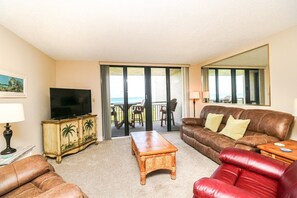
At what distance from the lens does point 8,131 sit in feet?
6.63

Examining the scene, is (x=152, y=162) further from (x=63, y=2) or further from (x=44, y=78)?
(x=44, y=78)

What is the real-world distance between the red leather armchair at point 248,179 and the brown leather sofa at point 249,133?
0.73 m

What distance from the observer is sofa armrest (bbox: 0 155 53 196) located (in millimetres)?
1350

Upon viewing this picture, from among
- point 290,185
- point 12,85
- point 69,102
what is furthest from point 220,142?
point 12,85

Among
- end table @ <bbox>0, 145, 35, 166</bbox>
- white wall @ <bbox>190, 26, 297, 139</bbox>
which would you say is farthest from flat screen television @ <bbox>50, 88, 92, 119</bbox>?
white wall @ <bbox>190, 26, 297, 139</bbox>

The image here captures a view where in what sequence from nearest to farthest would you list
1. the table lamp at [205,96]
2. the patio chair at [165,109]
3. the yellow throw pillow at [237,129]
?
the yellow throw pillow at [237,129] → the table lamp at [205,96] → the patio chair at [165,109]

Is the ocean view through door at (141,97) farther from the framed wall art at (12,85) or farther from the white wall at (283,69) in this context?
the white wall at (283,69)

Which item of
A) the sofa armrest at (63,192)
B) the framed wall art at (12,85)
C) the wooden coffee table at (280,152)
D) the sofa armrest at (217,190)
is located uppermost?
the framed wall art at (12,85)

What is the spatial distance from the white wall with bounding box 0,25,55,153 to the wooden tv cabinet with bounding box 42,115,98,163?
21cm

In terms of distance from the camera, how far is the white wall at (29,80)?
2256 millimetres

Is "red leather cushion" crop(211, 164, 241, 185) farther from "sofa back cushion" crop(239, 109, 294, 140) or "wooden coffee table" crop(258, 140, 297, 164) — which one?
"sofa back cushion" crop(239, 109, 294, 140)

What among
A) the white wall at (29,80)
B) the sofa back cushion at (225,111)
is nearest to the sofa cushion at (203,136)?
the sofa back cushion at (225,111)

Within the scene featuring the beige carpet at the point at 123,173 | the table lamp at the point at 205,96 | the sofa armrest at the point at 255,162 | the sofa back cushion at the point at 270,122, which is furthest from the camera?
the table lamp at the point at 205,96

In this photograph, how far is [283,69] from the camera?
8.64 ft
